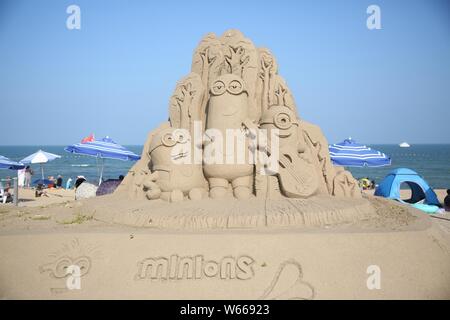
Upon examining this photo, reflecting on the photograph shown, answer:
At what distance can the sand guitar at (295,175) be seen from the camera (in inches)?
182

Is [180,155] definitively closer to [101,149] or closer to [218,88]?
[218,88]

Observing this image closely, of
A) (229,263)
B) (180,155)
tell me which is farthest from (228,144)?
(229,263)

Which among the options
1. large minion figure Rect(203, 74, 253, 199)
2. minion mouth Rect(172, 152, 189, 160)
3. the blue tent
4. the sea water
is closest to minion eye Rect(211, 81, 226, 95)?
large minion figure Rect(203, 74, 253, 199)

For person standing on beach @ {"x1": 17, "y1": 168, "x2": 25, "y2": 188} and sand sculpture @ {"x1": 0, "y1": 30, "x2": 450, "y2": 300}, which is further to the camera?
person standing on beach @ {"x1": 17, "y1": 168, "x2": 25, "y2": 188}

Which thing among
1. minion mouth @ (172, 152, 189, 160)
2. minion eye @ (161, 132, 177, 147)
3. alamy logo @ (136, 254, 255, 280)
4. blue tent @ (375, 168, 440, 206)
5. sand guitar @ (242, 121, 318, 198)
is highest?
minion eye @ (161, 132, 177, 147)

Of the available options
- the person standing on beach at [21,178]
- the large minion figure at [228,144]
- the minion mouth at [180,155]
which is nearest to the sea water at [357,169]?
the person standing on beach at [21,178]

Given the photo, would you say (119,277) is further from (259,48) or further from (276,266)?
(259,48)

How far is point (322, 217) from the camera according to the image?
3.84 m

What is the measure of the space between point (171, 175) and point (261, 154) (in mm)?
1311

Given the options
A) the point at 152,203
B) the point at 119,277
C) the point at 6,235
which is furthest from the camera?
the point at 152,203

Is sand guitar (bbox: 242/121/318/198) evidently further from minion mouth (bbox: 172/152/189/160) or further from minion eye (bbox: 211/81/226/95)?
minion mouth (bbox: 172/152/189/160)

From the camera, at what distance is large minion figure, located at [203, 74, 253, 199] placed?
4812 millimetres

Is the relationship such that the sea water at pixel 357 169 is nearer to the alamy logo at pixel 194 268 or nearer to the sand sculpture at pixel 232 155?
the sand sculpture at pixel 232 155
